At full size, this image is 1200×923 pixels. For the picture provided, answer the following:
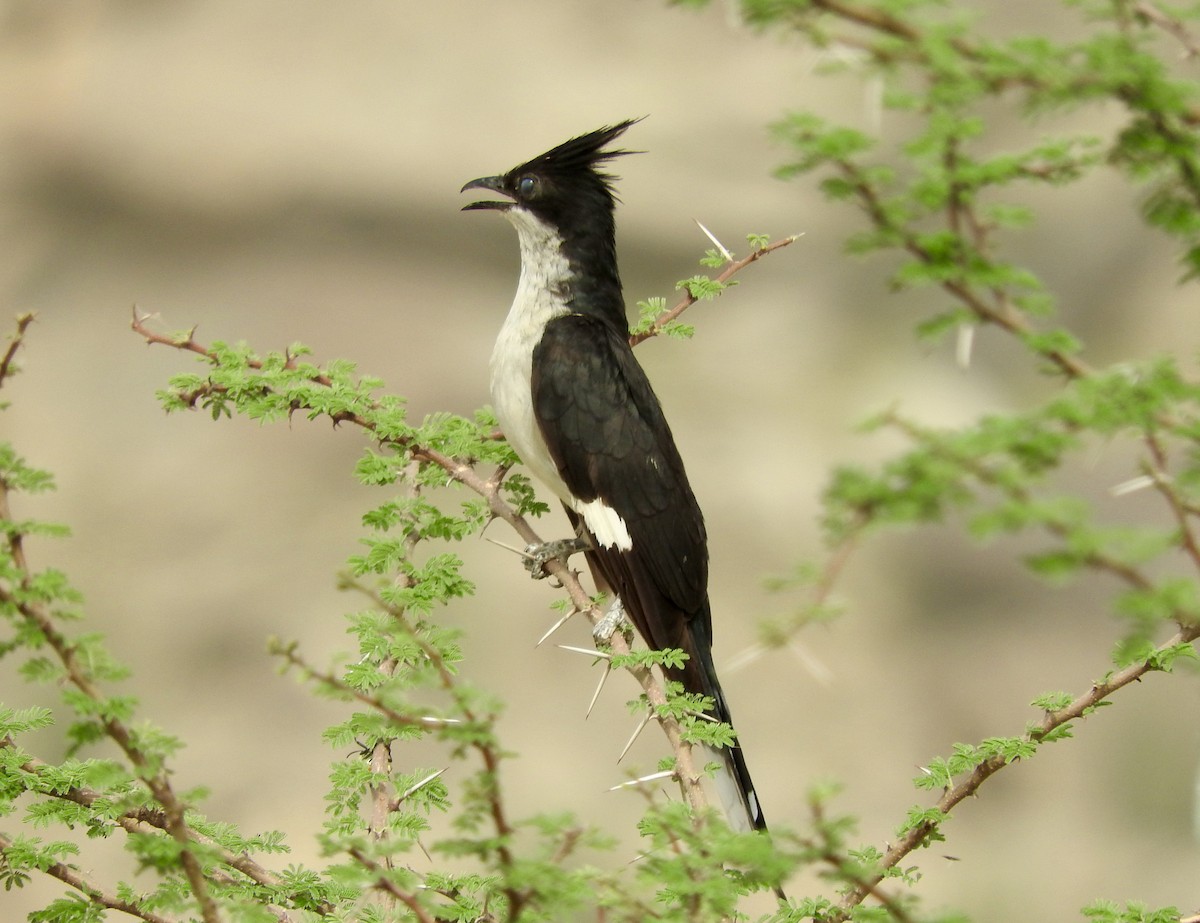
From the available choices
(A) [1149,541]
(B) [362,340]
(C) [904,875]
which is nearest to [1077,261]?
(B) [362,340]

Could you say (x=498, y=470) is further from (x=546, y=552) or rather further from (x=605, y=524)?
(x=605, y=524)

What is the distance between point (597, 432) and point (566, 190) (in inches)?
27.0

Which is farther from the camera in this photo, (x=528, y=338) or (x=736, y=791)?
(x=528, y=338)

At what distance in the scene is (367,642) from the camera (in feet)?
5.88

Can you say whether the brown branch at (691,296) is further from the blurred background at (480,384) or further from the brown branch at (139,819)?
the blurred background at (480,384)

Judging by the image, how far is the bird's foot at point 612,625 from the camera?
2332 mm

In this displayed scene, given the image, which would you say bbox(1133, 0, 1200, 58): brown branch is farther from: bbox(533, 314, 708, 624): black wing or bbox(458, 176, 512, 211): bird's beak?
bbox(458, 176, 512, 211): bird's beak

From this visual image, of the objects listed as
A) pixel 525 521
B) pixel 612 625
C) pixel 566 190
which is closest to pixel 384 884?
pixel 525 521

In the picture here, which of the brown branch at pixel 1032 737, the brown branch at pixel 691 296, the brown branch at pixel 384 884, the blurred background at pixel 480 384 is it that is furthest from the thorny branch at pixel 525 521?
the blurred background at pixel 480 384

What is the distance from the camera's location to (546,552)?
252cm

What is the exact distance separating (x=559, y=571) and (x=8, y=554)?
53.1 inches

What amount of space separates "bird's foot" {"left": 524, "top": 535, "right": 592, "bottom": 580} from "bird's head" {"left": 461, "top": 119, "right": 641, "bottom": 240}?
2.67 ft

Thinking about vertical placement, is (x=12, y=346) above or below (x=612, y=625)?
below

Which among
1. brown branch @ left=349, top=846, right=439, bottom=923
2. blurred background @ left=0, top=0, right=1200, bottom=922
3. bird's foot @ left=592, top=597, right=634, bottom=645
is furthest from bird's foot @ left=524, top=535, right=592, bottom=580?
blurred background @ left=0, top=0, right=1200, bottom=922
